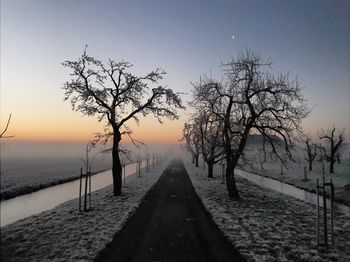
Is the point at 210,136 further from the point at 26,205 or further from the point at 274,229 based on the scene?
the point at 274,229

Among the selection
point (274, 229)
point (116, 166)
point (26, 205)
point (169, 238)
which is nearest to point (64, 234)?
point (169, 238)

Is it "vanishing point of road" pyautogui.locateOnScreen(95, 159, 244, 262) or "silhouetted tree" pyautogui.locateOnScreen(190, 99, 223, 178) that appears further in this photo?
"silhouetted tree" pyautogui.locateOnScreen(190, 99, 223, 178)

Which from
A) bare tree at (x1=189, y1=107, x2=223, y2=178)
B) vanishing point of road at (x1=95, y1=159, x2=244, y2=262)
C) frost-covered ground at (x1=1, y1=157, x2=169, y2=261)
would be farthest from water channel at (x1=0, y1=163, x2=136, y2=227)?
bare tree at (x1=189, y1=107, x2=223, y2=178)

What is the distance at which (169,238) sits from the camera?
1438 cm

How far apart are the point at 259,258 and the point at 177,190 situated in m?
19.5

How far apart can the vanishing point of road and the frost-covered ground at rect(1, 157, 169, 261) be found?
0.64 m

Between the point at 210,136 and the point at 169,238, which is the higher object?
the point at 210,136

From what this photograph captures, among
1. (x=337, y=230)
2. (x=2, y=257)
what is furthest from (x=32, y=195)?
(x=337, y=230)

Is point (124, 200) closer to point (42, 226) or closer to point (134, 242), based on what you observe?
point (42, 226)

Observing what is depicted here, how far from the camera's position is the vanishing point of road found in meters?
12.0

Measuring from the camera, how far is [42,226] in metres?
16.6

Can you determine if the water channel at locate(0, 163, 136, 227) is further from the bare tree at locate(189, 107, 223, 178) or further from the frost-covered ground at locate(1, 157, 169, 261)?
the bare tree at locate(189, 107, 223, 178)

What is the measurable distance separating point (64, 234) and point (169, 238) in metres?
4.97

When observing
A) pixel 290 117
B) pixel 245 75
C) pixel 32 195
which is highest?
pixel 245 75
